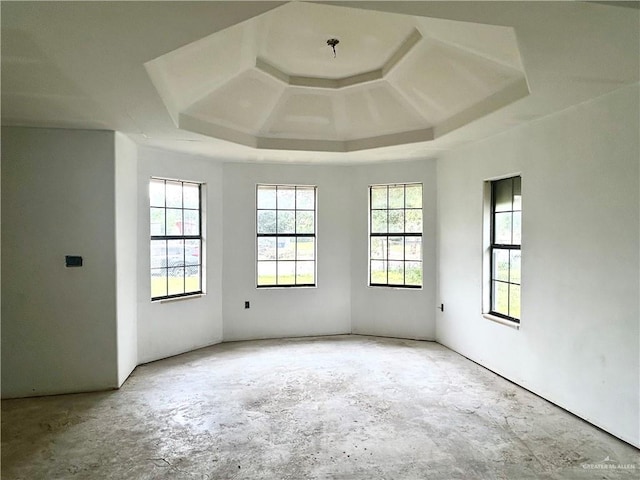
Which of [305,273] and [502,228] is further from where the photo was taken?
[305,273]

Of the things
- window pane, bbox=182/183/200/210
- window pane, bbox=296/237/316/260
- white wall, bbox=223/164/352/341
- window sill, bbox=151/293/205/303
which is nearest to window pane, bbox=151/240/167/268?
window sill, bbox=151/293/205/303

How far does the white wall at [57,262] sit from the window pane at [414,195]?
392 centimetres

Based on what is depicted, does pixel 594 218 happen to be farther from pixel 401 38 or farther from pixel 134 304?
pixel 134 304

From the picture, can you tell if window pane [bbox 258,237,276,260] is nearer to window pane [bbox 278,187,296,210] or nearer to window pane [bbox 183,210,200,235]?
window pane [bbox 278,187,296,210]

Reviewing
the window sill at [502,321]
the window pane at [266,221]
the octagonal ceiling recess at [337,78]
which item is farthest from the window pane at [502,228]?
the window pane at [266,221]

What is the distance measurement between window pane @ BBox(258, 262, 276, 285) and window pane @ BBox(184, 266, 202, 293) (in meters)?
0.90

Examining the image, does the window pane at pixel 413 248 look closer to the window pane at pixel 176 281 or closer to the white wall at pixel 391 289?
the white wall at pixel 391 289

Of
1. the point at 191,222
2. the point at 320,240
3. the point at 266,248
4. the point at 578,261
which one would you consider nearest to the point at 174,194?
the point at 191,222

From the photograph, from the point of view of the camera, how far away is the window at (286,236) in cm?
616

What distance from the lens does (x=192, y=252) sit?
566cm

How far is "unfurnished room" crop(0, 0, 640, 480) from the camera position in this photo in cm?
271

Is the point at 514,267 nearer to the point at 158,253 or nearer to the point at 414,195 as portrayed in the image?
the point at 414,195

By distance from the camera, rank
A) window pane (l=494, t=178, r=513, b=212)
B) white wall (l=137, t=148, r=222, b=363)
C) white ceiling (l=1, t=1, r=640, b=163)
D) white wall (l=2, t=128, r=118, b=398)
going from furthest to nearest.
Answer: white wall (l=137, t=148, r=222, b=363) → window pane (l=494, t=178, r=513, b=212) → white wall (l=2, t=128, r=118, b=398) → white ceiling (l=1, t=1, r=640, b=163)

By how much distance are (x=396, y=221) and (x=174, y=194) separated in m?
3.17
